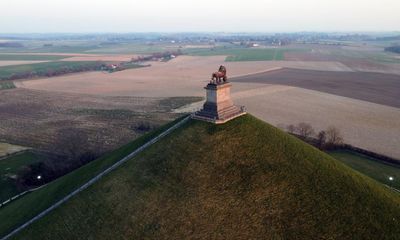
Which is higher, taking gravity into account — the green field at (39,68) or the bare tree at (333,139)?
the bare tree at (333,139)

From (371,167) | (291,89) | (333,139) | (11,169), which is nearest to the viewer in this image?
(371,167)

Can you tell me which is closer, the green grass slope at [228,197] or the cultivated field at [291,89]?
the green grass slope at [228,197]

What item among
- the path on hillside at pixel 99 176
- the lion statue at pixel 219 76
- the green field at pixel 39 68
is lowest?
the green field at pixel 39 68

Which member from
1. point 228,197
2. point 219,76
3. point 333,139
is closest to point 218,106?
point 219,76

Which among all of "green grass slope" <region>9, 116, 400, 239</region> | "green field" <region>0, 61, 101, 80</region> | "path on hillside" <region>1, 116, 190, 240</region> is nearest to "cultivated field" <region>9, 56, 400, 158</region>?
"green field" <region>0, 61, 101, 80</region>

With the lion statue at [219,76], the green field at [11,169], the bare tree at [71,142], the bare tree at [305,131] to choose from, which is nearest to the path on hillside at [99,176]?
the lion statue at [219,76]

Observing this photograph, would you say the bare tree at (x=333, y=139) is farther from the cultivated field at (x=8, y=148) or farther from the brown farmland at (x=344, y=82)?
the cultivated field at (x=8, y=148)

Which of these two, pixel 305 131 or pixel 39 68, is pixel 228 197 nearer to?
pixel 305 131
